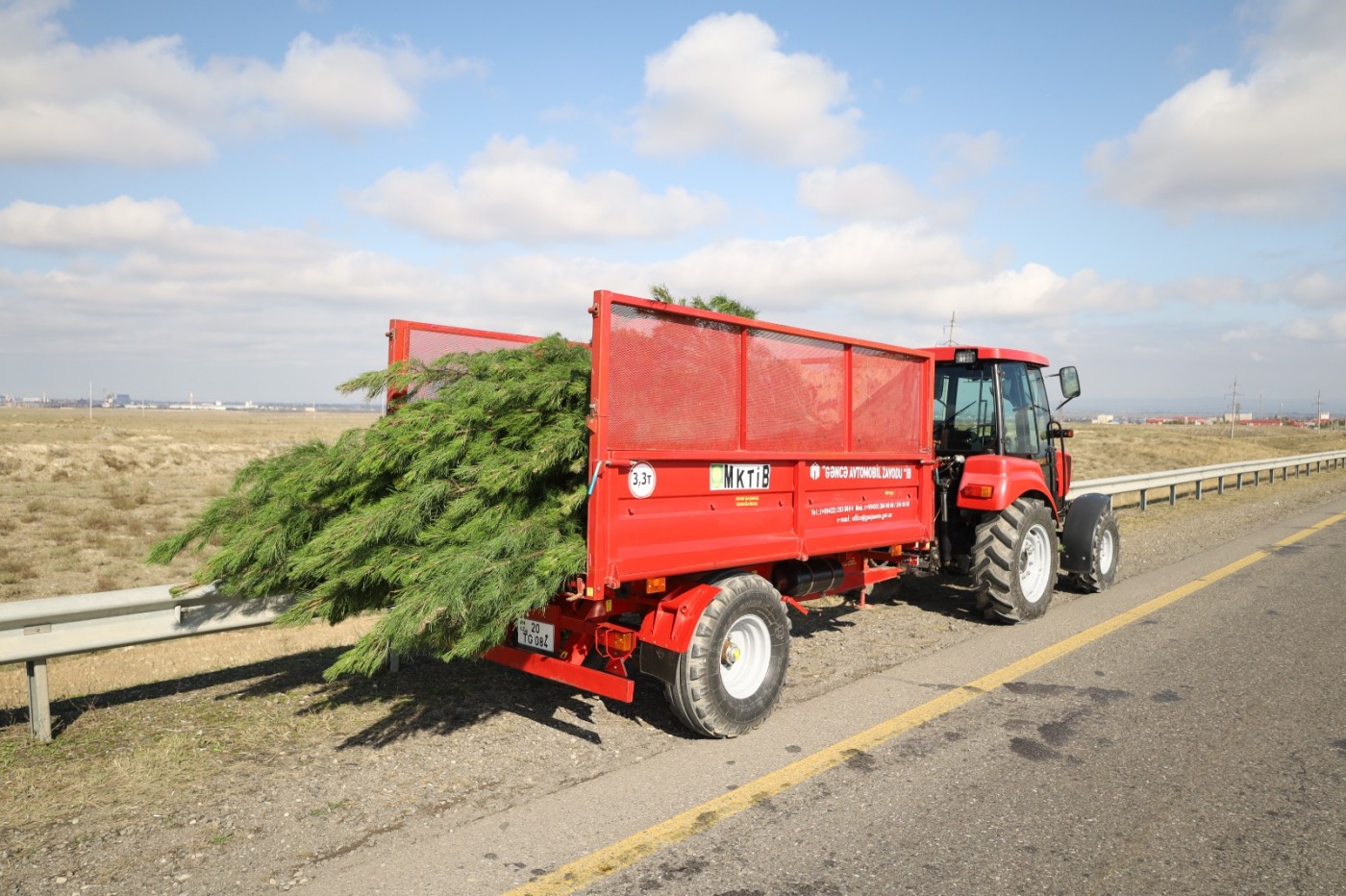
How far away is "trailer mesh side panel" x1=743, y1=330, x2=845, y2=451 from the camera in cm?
488

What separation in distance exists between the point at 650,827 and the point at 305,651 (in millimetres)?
3820

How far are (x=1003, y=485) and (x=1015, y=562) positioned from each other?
2.18 feet

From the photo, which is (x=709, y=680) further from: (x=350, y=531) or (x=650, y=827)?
(x=350, y=531)

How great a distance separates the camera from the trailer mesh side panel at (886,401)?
571cm

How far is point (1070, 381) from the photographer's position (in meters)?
8.16

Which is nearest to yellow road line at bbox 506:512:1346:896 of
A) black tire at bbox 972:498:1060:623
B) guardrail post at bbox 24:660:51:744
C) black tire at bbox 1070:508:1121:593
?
black tire at bbox 972:498:1060:623

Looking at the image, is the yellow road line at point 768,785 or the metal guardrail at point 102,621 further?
the metal guardrail at point 102,621

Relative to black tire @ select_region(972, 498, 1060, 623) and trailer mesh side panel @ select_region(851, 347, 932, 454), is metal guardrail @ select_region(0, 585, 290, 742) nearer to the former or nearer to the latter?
trailer mesh side panel @ select_region(851, 347, 932, 454)

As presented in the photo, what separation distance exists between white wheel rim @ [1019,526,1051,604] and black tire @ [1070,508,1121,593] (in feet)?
3.15

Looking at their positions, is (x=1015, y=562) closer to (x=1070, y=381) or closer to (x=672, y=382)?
(x=1070, y=381)

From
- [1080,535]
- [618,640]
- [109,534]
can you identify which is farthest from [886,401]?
[109,534]

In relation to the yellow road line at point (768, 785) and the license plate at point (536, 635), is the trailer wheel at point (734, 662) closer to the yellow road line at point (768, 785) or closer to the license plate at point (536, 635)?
the yellow road line at point (768, 785)

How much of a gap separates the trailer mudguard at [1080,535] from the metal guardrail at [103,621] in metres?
7.18

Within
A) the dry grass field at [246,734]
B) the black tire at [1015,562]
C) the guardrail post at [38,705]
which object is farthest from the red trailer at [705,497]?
the guardrail post at [38,705]
